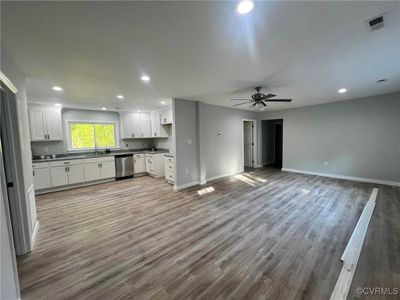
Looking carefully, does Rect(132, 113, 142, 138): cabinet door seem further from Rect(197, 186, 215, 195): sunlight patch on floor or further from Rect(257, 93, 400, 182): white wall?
Rect(257, 93, 400, 182): white wall

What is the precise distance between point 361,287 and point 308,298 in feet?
Result: 1.96

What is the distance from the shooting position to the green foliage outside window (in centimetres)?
557

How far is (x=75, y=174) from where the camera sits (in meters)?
4.96

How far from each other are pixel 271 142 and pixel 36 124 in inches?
351

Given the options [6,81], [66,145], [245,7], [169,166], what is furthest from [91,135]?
[245,7]

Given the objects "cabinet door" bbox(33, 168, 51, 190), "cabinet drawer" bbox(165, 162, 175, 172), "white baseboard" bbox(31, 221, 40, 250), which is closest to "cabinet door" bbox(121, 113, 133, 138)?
"cabinet drawer" bbox(165, 162, 175, 172)

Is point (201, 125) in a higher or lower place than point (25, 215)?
higher

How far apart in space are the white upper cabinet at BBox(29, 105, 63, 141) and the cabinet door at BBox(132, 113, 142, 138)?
86.3 inches

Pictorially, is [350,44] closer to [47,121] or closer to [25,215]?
[25,215]

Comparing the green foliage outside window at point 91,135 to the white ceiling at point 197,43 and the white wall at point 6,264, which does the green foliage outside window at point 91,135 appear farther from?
the white wall at point 6,264

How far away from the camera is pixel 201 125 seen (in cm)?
507

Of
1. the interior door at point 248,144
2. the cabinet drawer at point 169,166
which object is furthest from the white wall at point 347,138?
the cabinet drawer at point 169,166

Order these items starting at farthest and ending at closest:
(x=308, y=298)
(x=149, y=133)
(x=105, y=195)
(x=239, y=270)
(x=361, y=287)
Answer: (x=149, y=133), (x=105, y=195), (x=239, y=270), (x=361, y=287), (x=308, y=298)

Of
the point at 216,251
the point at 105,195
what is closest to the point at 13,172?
the point at 105,195
